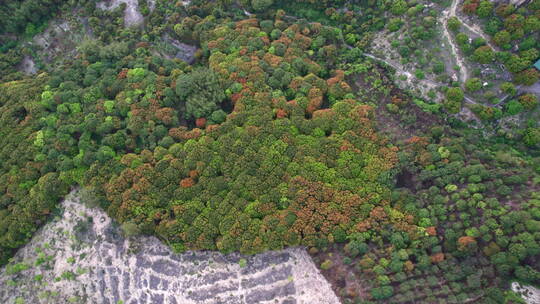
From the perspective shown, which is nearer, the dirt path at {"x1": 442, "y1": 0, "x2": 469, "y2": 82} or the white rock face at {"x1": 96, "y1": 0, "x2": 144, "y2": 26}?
the dirt path at {"x1": 442, "y1": 0, "x2": 469, "y2": 82}

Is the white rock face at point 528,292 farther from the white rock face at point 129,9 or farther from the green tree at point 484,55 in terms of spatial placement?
the white rock face at point 129,9

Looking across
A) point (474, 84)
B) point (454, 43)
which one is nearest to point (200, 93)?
point (454, 43)

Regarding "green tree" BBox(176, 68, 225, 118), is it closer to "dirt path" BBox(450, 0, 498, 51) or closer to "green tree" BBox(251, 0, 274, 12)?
"green tree" BBox(251, 0, 274, 12)

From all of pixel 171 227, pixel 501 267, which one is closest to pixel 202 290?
pixel 171 227

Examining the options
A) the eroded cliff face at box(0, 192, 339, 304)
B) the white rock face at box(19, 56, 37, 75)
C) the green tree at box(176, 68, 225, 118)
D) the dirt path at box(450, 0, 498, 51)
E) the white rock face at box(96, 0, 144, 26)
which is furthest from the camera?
the white rock face at box(19, 56, 37, 75)

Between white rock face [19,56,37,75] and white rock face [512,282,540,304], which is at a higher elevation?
white rock face [512,282,540,304]

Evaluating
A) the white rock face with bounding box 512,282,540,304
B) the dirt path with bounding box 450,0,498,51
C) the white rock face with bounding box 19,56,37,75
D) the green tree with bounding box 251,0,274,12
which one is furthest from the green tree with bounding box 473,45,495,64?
the white rock face with bounding box 19,56,37,75
